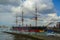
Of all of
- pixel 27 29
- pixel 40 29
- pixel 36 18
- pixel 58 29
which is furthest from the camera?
pixel 27 29

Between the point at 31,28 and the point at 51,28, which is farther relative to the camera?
the point at 31,28

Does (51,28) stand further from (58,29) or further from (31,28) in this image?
(31,28)

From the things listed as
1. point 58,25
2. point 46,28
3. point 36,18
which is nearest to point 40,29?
point 46,28

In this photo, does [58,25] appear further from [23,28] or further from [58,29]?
[23,28]

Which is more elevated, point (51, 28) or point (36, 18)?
point (36, 18)

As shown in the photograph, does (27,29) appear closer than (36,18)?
No

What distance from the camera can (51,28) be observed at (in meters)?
143

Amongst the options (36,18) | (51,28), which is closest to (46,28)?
(51,28)

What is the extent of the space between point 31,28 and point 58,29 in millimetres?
26161

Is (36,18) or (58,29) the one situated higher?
(36,18)

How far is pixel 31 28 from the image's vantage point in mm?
152500

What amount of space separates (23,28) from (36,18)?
187ft

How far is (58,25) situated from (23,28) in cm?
3299

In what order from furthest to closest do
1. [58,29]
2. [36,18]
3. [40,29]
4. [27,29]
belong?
[27,29], [40,29], [58,29], [36,18]
